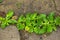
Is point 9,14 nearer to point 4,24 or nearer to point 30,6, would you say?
point 4,24

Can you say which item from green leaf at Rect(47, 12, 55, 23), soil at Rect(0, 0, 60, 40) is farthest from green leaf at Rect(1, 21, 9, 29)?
green leaf at Rect(47, 12, 55, 23)

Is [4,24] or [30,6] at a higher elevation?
[30,6]

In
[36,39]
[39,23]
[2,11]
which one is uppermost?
[2,11]

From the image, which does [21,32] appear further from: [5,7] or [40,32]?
[5,7]

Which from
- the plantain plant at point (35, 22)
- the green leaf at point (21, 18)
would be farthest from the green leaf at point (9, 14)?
the green leaf at point (21, 18)

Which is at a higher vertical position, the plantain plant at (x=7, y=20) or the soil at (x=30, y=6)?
the soil at (x=30, y=6)

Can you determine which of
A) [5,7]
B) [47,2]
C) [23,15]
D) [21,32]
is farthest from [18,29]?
[47,2]

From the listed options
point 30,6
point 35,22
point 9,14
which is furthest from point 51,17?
point 9,14

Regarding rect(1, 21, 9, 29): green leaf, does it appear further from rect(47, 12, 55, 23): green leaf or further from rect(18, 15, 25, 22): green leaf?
rect(47, 12, 55, 23): green leaf

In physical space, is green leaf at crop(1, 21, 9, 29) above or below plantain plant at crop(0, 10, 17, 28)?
below

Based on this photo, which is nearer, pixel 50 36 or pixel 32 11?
pixel 50 36

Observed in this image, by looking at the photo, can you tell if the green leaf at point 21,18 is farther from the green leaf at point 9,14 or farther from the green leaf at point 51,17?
the green leaf at point 51,17
